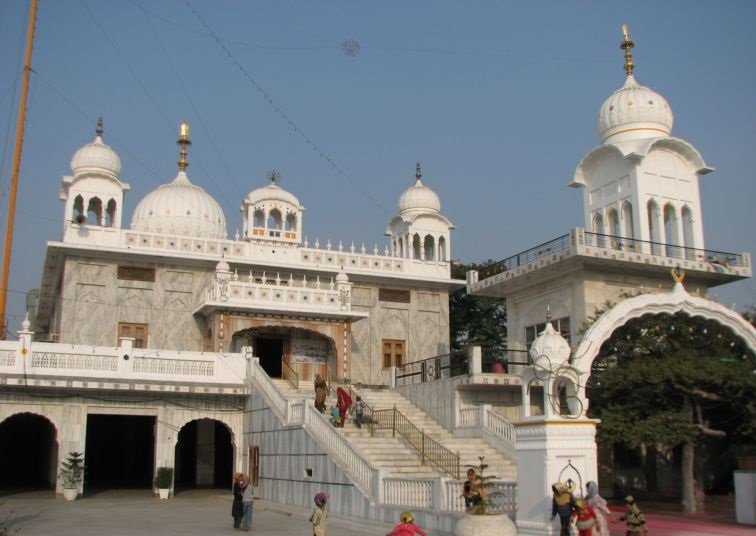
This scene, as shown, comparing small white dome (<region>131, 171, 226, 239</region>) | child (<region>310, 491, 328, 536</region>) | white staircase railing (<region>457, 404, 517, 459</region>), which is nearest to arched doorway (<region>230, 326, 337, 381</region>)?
small white dome (<region>131, 171, 226, 239</region>)

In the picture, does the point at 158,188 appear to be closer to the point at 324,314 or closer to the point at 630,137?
the point at 324,314

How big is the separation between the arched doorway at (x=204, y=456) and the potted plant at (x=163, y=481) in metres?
2.95

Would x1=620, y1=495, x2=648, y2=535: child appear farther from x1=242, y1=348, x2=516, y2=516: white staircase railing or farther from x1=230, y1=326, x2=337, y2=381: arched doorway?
x1=230, y1=326, x2=337, y2=381: arched doorway

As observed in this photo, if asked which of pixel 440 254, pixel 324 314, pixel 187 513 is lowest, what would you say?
pixel 187 513

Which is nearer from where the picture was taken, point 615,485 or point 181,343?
point 615,485

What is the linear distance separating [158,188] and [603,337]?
80.1 ft

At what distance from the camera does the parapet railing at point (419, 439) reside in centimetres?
2081

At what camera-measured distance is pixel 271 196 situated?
33.7 m

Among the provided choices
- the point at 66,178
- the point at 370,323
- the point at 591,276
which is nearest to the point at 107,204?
the point at 66,178

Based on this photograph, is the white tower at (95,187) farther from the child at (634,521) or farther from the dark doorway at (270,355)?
the child at (634,521)

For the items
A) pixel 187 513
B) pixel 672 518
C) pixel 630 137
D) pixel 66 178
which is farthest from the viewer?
pixel 66 178

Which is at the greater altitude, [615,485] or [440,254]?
[440,254]

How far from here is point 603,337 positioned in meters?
15.0

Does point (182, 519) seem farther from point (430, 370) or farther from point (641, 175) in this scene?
point (641, 175)
